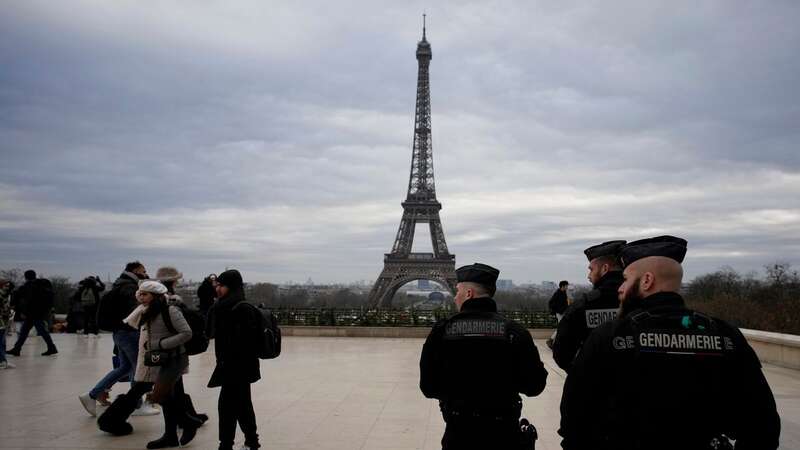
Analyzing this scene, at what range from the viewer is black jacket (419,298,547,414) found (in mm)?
4047

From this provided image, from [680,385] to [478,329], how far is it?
5.07 feet

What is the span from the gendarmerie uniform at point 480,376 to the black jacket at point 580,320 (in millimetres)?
181

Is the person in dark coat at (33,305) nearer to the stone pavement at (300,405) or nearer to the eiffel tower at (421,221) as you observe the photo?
the stone pavement at (300,405)

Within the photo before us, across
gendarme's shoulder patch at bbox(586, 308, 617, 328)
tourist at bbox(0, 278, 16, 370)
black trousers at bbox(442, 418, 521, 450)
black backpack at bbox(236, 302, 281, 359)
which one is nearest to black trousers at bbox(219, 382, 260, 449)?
black backpack at bbox(236, 302, 281, 359)

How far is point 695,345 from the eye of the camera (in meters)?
2.77

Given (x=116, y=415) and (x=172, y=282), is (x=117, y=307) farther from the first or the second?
(x=116, y=415)

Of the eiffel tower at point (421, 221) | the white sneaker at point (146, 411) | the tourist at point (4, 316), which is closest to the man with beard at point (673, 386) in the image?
the white sneaker at point (146, 411)

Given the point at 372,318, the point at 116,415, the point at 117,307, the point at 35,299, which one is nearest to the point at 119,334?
the point at 117,307

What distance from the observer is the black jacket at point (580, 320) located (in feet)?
13.6

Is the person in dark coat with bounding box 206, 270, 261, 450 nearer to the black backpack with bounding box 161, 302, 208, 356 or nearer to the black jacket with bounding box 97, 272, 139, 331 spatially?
the black backpack with bounding box 161, 302, 208, 356

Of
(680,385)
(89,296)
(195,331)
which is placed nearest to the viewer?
(680,385)

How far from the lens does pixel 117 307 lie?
26.6 feet

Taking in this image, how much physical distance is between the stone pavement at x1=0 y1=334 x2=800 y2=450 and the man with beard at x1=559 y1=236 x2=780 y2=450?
3699mm

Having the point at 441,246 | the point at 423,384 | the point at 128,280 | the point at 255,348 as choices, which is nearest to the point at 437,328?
the point at 423,384
